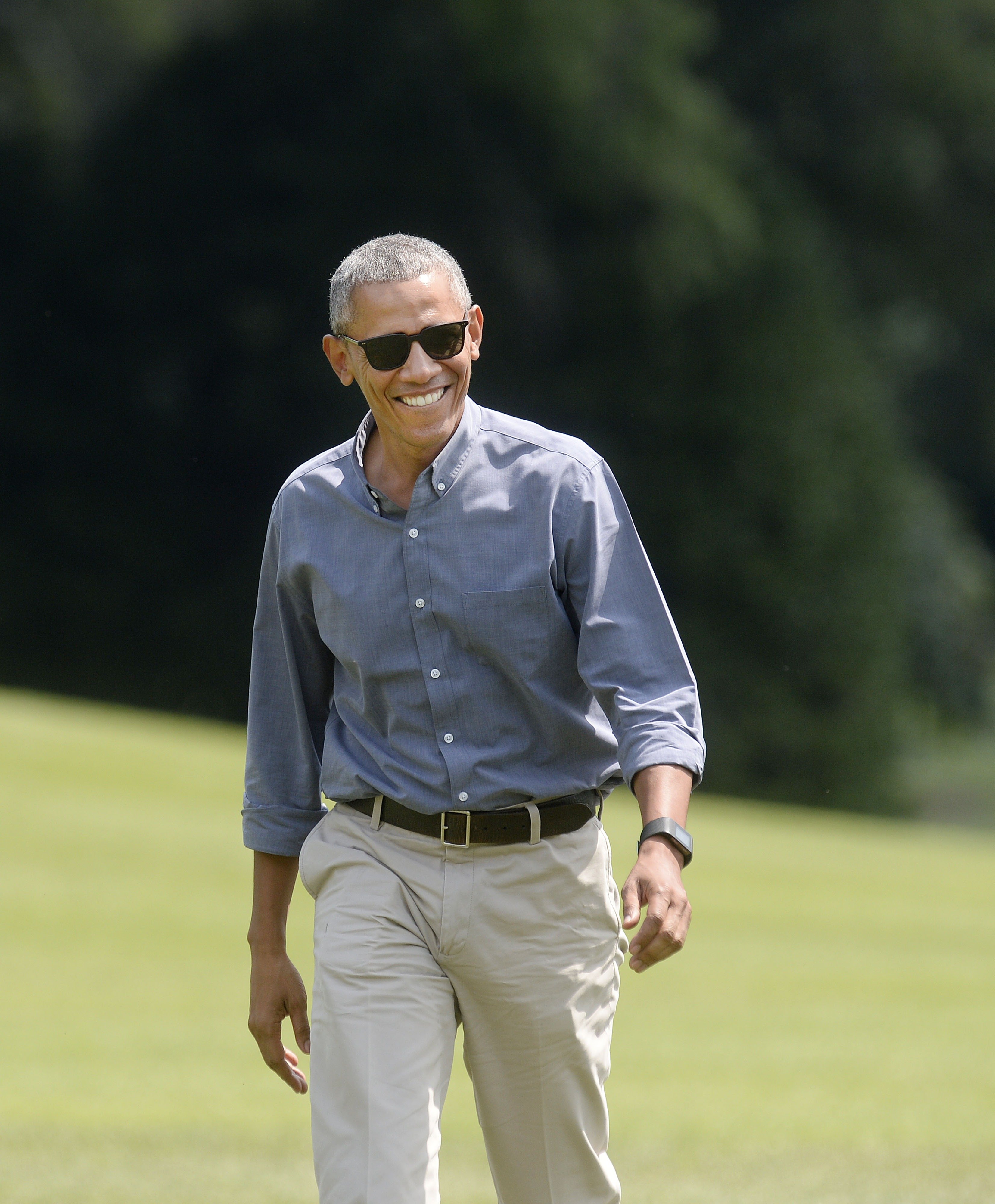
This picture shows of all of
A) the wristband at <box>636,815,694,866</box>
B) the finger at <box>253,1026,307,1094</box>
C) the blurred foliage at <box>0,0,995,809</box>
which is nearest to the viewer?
the wristband at <box>636,815,694,866</box>

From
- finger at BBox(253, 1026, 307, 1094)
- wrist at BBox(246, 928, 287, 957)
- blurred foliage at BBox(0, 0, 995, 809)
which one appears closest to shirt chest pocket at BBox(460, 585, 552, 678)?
wrist at BBox(246, 928, 287, 957)

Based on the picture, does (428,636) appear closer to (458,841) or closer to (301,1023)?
(458,841)

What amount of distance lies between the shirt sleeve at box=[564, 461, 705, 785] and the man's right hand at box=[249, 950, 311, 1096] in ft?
2.46

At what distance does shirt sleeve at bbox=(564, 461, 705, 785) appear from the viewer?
9.00 feet

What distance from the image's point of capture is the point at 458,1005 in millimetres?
3027

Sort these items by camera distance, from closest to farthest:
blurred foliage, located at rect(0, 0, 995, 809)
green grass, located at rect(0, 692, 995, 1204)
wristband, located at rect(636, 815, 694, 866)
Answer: wristband, located at rect(636, 815, 694, 866) < green grass, located at rect(0, 692, 995, 1204) < blurred foliage, located at rect(0, 0, 995, 809)

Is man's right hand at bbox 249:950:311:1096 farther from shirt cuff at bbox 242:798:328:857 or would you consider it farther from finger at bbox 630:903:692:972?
finger at bbox 630:903:692:972

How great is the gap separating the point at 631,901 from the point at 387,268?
110cm

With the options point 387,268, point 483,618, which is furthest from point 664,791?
point 387,268

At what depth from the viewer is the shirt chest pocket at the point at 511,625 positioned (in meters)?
2.91

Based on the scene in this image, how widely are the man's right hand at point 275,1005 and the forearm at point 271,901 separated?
2cm

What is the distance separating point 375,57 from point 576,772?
20.6 m

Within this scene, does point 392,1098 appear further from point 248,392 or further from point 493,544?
point 248,392

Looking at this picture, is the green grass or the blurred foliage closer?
the green grass
